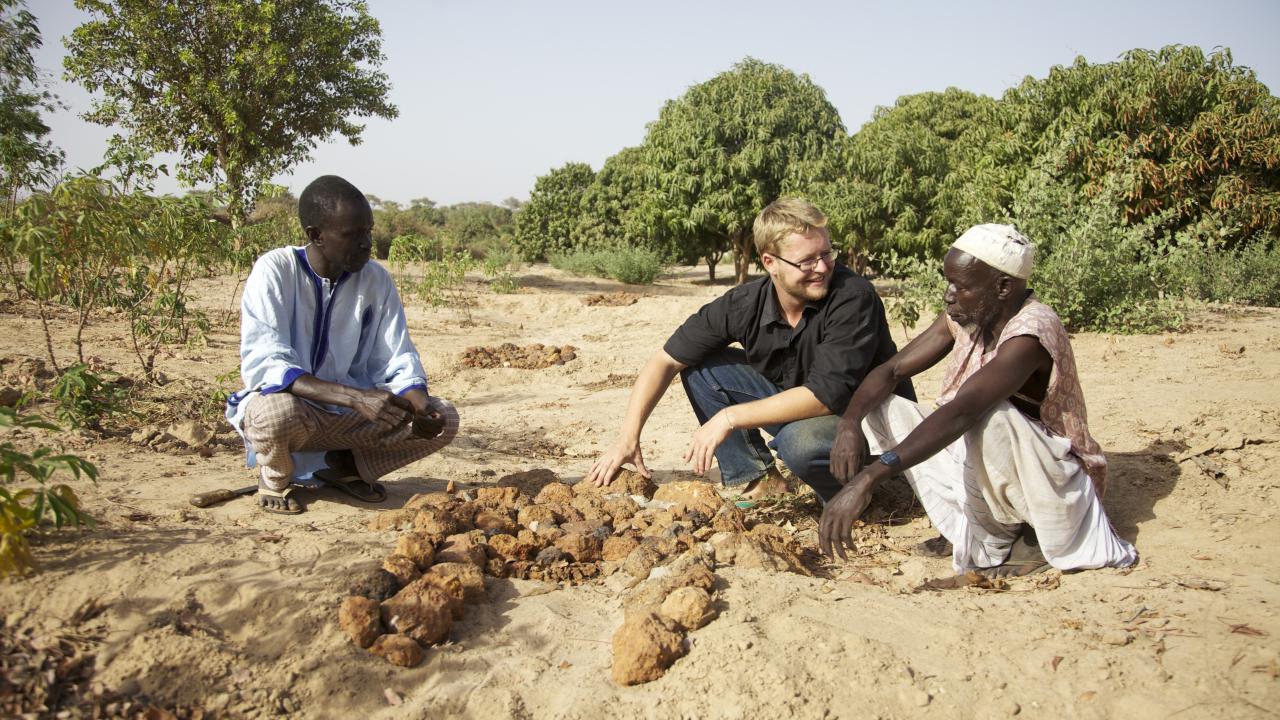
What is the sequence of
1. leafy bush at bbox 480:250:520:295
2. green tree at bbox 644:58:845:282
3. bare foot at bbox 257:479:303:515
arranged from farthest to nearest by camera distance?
green tree at bbox 644:58:845:282
leafy bush at bbox 480:250:520:295
bare foot at bbox 257:479:303:515

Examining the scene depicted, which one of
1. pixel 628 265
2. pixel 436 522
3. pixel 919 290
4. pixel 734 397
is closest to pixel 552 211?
pixel 628 265

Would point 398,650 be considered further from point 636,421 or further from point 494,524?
point 636,421

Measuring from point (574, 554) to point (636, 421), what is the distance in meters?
0.74

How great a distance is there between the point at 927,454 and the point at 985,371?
32 centimetres

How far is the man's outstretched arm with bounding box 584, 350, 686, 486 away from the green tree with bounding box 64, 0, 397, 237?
8987mm

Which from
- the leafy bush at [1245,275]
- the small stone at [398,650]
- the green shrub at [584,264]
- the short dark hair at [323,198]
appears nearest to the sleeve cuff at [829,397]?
the small stone at [398,650]

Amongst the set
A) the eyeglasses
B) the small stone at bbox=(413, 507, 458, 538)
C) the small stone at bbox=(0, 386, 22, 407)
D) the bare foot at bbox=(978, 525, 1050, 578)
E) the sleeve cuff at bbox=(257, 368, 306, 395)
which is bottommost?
the bare foot at bbox=(978, 525, 1050, 578)

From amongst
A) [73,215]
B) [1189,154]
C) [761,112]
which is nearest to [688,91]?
[761,112]

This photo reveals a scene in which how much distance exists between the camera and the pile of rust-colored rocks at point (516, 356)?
770 centimetres

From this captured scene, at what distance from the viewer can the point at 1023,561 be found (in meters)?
2.90

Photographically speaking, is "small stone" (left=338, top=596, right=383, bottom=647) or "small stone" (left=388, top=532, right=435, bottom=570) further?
"small stone" (left=388, top=532, right=435, bottom=570)

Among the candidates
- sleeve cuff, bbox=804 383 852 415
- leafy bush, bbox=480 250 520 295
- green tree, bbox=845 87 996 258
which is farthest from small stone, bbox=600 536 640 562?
green tree, bbox=845 87 996 258

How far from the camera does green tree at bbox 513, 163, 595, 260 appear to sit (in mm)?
24234

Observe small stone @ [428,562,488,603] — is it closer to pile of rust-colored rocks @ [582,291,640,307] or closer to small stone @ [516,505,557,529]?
small stone @ [516,505,557,529]
